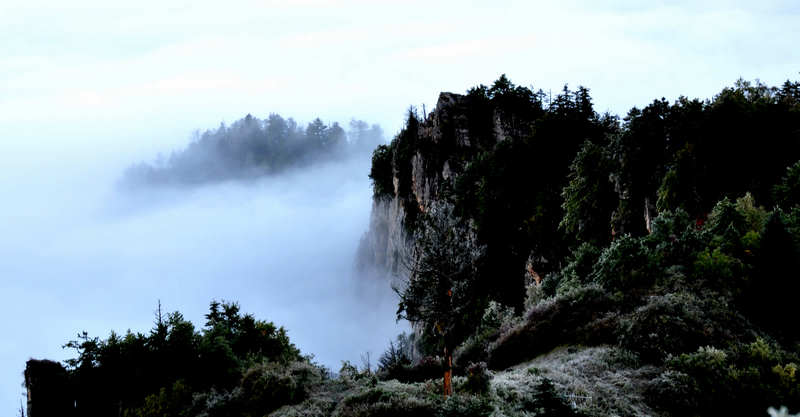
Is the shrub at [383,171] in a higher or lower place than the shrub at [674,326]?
higher

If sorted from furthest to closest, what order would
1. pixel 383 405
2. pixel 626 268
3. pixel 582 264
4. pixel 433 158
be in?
pixel 433 158 < pixel 582 264 < pixel 626 268 < pixel 383 405

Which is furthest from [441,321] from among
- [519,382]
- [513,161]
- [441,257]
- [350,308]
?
[350,308]

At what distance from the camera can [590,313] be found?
18.3m

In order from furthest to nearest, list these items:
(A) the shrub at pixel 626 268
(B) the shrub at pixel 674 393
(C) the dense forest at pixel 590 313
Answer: (A) the shrub at pixel 626 268 < (C) the dense forest at pixel 590 313 < (B) the shrub at pixel 674 393

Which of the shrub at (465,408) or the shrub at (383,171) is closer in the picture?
the shrub at (465,408)

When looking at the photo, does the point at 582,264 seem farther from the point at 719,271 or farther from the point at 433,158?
the point at 433,158

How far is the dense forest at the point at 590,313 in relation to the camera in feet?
38.0

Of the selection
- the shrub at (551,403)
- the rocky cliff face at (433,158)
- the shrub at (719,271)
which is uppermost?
the rocky cliff face at (433,158)

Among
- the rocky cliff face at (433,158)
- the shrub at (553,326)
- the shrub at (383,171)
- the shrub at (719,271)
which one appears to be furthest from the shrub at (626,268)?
the shrub at (383,171)

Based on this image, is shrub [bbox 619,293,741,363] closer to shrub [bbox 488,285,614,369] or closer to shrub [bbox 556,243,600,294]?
shrub [bbox 488,285,614,369]

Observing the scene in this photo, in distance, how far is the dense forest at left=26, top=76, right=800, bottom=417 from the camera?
11586 millimetres

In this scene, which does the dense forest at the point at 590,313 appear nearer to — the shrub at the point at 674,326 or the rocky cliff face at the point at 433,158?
the shrub at the point at 674,326

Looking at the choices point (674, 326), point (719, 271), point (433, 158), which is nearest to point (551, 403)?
point (674, 326)

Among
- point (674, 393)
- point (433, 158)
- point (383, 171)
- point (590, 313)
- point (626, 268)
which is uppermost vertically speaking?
point (383, 171)
